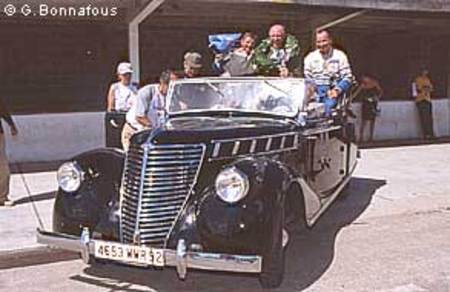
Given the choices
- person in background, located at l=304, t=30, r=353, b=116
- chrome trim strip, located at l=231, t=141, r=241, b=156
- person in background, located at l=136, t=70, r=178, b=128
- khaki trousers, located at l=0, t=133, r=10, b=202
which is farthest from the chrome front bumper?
khaki trousers, located at l=0, t=133, r=10, b=202

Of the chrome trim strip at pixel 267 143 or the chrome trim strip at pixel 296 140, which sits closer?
the chrome trim strip at pixel 267 143

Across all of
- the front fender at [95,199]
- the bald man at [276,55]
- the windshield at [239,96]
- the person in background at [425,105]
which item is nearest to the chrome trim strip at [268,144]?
the windshield at [239,96]

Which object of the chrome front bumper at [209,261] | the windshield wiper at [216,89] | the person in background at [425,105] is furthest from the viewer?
the person in background at [425,105]

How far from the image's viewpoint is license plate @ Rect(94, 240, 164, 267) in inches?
197

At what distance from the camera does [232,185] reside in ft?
17.2

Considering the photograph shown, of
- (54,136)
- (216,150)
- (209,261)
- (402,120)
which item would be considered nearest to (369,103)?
(402,120)

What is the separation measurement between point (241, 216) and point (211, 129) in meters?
1.00

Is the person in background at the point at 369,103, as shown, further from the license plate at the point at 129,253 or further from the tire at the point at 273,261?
the license plate at the point at 129,253

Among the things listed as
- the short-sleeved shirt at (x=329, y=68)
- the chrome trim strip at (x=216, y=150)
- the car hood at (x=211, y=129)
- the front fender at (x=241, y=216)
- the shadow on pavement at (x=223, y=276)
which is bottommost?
the shadow on pavement at (x=223, y=276)

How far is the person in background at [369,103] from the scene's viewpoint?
15.5m

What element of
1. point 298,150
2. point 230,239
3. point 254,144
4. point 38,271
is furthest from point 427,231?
point 38,271

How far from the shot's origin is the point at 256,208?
5.20 m

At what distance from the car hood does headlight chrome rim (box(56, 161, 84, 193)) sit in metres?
0.65

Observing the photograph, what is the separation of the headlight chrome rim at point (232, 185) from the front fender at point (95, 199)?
2.94 feet
